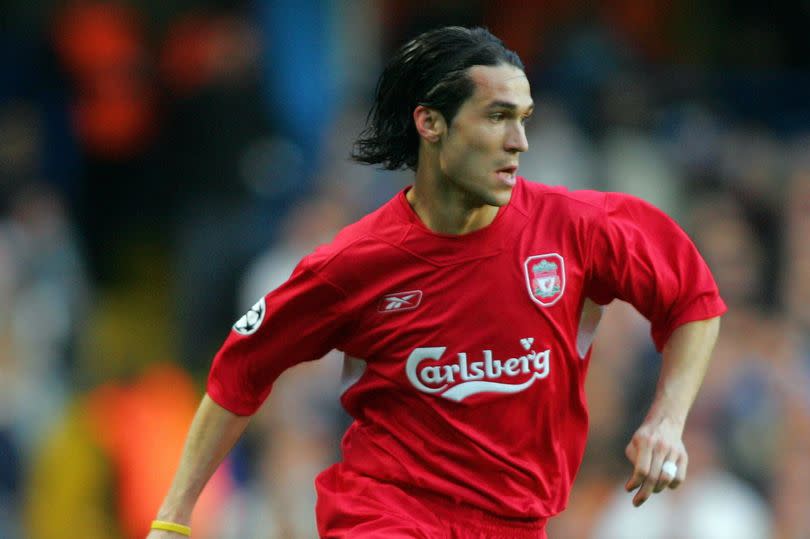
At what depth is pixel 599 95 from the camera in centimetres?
1039

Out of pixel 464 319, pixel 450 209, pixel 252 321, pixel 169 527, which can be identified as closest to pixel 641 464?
pixel 464 319

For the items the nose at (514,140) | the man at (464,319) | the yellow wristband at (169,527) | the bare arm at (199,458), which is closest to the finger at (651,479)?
the man at (464,319)

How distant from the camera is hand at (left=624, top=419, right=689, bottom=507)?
15.5 feet

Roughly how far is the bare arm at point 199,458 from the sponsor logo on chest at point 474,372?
25.9 inches

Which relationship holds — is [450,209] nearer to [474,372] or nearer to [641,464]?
[474,372]

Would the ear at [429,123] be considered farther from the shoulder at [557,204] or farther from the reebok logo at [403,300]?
the reebok logo at [403,300]

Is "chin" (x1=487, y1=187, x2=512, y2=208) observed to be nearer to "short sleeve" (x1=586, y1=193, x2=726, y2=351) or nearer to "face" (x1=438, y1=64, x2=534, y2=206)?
"face" (x1=438, y1=64, x2=534, y2=206)

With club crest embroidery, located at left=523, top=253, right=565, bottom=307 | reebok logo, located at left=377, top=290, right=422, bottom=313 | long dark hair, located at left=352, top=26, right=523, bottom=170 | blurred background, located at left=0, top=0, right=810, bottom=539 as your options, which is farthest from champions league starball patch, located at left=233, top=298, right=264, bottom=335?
blurred background, located at left=0, top=0, right=810, bottom=539

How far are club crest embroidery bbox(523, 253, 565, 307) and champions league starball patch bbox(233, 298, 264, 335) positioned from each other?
34.0 inches

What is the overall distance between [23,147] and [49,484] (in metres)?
2.62

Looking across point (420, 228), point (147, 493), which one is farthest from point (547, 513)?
point (147, 493)

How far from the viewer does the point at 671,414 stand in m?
4.94

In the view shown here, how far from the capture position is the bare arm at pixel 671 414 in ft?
15.5

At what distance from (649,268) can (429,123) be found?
85cm
